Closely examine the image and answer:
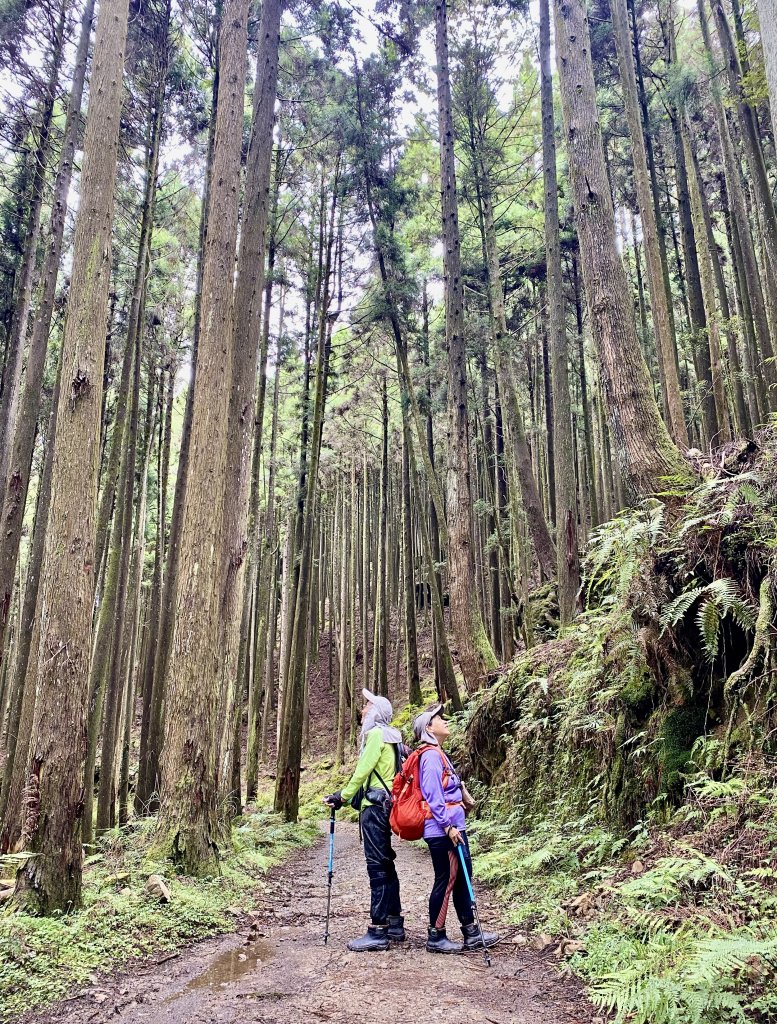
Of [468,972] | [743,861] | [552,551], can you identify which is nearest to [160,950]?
[468,972]

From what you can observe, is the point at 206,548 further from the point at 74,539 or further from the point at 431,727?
the point at 431,727

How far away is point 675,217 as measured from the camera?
21.7 metres

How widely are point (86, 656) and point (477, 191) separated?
13.9m

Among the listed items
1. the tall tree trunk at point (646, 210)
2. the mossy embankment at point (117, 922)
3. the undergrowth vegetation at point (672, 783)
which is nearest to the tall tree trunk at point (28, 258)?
the mossy embankment at point (117, 922)

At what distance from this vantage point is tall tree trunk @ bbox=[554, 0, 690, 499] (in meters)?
6.09

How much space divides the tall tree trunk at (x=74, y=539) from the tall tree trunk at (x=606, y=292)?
4.66 meters

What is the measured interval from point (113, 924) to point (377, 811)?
6.41 feet

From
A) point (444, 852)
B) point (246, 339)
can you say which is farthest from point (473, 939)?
point (246, 339)

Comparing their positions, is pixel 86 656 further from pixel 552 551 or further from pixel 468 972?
pixel 552 551

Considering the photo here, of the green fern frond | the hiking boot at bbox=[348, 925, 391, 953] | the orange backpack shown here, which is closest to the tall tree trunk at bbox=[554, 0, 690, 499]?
the green fern frond

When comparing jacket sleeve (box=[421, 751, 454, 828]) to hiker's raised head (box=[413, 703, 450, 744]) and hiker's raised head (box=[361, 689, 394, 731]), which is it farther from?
hiker's raised head (box=[361, 689, 394, 731])

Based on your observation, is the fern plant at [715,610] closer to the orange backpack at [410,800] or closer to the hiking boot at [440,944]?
the orange backpack at [410,800]

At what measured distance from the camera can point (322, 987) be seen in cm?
357

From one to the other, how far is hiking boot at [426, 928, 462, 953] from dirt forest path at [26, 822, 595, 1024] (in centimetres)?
7
